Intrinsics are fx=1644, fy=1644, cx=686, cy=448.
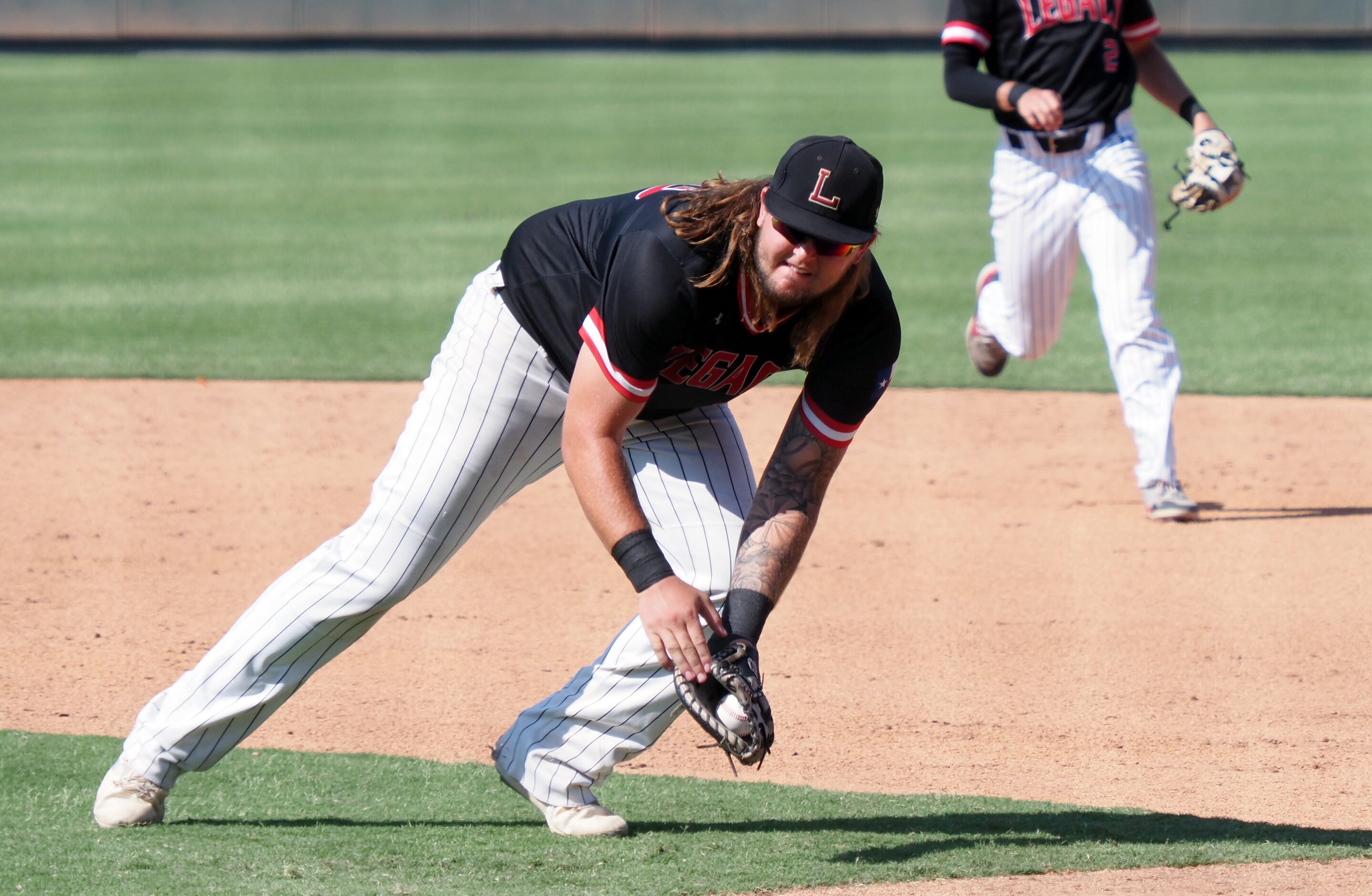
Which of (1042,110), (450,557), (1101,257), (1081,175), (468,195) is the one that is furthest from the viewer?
(468,195)

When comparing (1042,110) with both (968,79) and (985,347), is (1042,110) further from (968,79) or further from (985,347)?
(985,347)

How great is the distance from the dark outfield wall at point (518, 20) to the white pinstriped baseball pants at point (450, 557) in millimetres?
26937

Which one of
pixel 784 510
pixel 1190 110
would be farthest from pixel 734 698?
pixel 1190 110

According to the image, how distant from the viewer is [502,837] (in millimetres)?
3373

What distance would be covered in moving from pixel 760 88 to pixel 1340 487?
18.5m

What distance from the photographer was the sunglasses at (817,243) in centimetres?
284

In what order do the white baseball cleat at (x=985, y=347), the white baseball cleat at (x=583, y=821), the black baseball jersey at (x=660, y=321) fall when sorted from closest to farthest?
the black baseball jersey at (x=660, y=321) → the white baseball cleat at (x=583, y=821) → the white baseball cleat at (x=985, y=347)

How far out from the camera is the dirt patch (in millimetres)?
4051

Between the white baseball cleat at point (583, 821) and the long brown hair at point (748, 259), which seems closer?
the long brown hair at point (748, 259)

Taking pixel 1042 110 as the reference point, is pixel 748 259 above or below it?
above

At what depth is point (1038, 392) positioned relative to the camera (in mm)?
8055

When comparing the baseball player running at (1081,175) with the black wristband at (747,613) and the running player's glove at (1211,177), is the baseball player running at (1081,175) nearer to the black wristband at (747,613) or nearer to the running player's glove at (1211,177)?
the running player's glove at (1211,177)

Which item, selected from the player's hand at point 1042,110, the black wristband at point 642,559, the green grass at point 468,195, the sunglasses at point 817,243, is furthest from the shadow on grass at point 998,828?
the green grass at point 468,195

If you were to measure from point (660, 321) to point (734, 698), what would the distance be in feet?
2.24
